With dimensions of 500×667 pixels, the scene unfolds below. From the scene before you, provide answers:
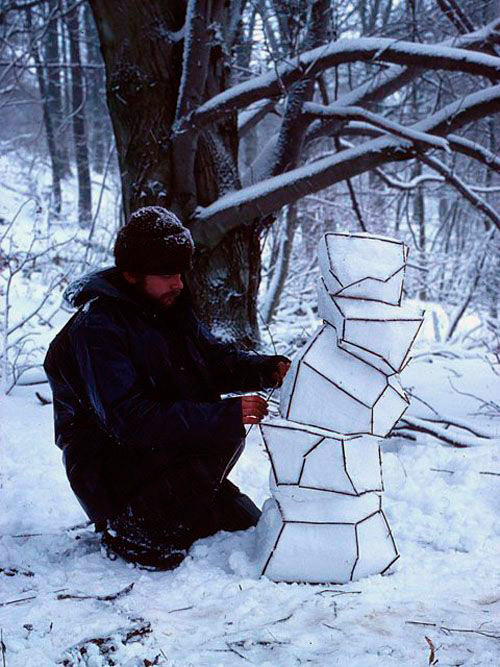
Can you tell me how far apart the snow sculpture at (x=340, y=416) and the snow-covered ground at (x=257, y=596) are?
101 millimetres

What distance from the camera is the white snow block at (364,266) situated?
2162 mm

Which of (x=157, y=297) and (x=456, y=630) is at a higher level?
(x=157, y=297)

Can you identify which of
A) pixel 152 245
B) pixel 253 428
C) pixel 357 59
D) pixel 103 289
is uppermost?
pixel 357 59

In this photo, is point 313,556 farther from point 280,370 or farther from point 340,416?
point 280,370

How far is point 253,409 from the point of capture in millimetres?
2229

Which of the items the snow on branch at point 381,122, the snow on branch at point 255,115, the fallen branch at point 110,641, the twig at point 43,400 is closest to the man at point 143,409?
the fallen branch at point 110,641

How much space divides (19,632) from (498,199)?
12.4 metres

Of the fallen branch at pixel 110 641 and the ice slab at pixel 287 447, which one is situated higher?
the ice slab at pixel 287 447

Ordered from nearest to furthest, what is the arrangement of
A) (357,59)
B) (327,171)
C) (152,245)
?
(152,245)
(357,59)
(327,171)

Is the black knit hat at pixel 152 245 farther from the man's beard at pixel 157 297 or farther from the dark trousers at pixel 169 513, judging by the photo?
the dark trousers at pixel 169 513

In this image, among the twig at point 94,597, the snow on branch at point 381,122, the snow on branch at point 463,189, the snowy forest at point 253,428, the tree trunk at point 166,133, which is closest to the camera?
the snowy forest at point 253,428

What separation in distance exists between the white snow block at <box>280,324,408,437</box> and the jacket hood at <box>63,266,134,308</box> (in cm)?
72

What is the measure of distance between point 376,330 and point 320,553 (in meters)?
0.79

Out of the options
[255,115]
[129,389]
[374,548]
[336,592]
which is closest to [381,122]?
[255,115]
